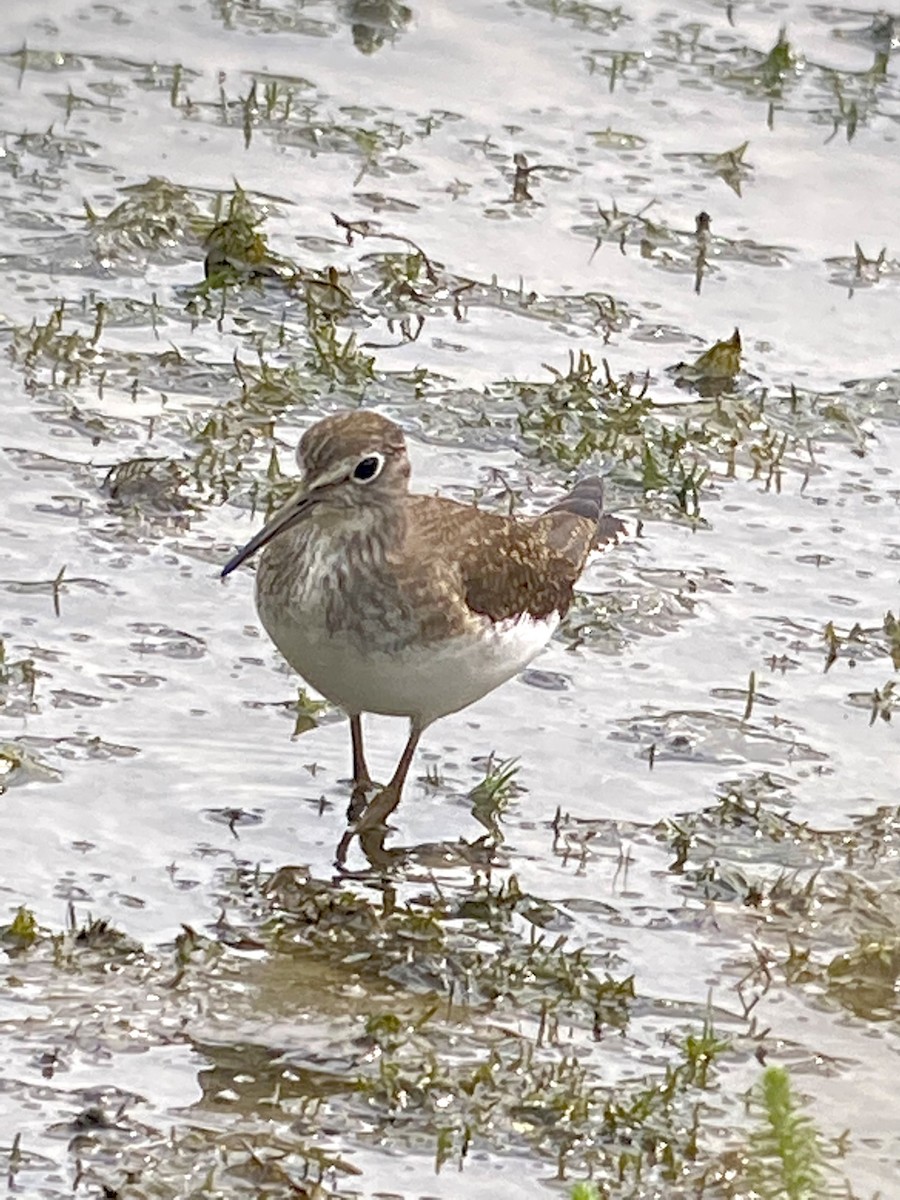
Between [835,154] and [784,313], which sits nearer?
[784,313]

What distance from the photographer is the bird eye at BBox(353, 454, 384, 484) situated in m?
7.48

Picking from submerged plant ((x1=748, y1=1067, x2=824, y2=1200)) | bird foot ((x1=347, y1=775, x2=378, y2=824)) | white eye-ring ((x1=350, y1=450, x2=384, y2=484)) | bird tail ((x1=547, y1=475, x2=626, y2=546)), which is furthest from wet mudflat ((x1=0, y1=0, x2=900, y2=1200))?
white eye-ring ((x1=350, y1=450, x2=384, y2=484))

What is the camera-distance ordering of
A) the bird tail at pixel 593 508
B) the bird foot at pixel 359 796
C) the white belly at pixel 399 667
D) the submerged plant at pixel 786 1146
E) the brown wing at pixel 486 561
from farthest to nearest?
the bird tail at pixel 593 508 → the bird foot at pixel 359 796 → the brown wing at pixel 486 561 → the white belly at pixel 399 667 → the submerged plant at pixel 786 1146

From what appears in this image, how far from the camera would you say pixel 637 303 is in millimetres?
11109

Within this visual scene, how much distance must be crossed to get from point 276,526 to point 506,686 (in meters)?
1.40

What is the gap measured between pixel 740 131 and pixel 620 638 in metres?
4.68

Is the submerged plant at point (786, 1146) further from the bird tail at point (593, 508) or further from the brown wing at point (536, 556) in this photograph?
the bird tail at point (593, 508)

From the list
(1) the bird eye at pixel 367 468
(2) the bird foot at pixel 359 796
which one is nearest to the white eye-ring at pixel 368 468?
(1) the bird eye at pixel 367 468

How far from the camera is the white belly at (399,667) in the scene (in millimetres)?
7238

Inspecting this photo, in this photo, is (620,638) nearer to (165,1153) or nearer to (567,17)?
(165,1153)

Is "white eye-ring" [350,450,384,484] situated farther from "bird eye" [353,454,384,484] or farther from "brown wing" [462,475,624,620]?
"brown wing" [462,475,624,620]

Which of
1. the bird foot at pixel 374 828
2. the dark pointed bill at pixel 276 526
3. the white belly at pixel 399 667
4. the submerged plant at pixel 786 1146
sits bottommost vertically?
the bird foot at pixel 374 828

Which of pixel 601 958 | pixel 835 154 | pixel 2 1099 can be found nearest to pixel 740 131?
pixel 835 154

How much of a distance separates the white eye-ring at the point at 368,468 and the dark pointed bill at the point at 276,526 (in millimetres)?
139
